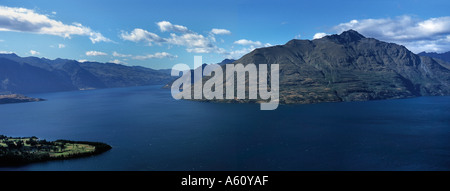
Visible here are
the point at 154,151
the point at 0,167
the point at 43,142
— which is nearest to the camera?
the point at 0,167

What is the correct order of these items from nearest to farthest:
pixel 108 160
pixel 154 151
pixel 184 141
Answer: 1. pixel 108 160
2. pixel 154 151
3. pixel 184 141

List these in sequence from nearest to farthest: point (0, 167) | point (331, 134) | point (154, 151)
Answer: point (0, 167)
point (154, 151)
point (331, 134)

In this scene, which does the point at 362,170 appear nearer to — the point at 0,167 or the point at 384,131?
the point at 384,131

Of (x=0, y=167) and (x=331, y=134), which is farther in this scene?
(x=331, y=134)
